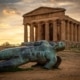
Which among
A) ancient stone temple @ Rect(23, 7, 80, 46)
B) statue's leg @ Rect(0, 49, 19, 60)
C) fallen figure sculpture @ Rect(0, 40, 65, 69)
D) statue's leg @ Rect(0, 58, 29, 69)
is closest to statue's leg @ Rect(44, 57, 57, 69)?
fallen figure sculpture @ Rect(0, 40, 65, 69)

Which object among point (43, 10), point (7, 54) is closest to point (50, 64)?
point (7, 54)

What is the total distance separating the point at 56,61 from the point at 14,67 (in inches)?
91.8

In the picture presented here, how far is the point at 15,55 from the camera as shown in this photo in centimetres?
→ 1159

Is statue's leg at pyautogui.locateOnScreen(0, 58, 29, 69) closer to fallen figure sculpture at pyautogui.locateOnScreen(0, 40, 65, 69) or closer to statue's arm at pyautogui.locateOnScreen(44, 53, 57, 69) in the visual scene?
fallen figure sculpture at pyautogui.locateOnScreen(0, 40, 65, 69)

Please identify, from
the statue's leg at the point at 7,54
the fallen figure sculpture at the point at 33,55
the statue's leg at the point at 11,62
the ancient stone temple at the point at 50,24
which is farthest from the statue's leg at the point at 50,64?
the ancient stone temple at the point at 50,24

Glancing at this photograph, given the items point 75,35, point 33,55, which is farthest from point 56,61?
point 75,35

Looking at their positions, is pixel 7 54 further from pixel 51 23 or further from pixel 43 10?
pixel 51 23

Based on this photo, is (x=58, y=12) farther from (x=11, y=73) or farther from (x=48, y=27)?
(x=11, y=73)

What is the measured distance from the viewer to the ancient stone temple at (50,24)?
6293 centimetres

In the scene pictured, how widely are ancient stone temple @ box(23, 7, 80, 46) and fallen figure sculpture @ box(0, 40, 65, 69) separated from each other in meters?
48.5

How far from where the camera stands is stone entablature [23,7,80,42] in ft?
206

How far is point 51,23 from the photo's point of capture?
67.9m

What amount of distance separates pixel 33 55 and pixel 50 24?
5843 cm

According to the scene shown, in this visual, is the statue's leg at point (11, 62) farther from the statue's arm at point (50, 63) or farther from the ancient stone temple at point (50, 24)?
the ancient stone temple at point (50, 24)
